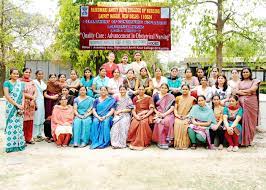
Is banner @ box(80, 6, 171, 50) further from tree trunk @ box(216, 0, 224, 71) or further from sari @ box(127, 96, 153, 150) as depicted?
sari @ box(127, 96, 153, 150)

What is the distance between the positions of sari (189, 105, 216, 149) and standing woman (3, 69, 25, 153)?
3.32m

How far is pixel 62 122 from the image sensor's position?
7.16m

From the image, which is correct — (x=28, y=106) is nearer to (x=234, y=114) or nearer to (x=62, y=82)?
(x=62, y=82)

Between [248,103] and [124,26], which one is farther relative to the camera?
[124,26]

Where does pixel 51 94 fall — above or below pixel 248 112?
above

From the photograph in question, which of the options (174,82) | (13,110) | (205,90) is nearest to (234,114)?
(205,90)

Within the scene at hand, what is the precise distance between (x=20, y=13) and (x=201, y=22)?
12754 mm

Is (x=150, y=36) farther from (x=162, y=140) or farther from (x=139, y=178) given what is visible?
Result: (x=139, y=178)

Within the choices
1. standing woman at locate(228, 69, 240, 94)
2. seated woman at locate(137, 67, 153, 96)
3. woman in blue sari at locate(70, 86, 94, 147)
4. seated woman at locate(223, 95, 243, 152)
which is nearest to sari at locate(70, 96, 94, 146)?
woman in blue sari at locate(70, 86, 94, 147)

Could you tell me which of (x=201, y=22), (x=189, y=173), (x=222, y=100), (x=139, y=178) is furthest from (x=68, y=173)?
(x=201, y=22)

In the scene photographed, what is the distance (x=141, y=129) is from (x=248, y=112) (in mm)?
2220

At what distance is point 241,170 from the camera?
5.16 m

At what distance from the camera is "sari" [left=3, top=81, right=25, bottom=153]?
644 centimetres

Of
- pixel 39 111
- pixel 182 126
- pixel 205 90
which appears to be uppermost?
pixel 205 90
